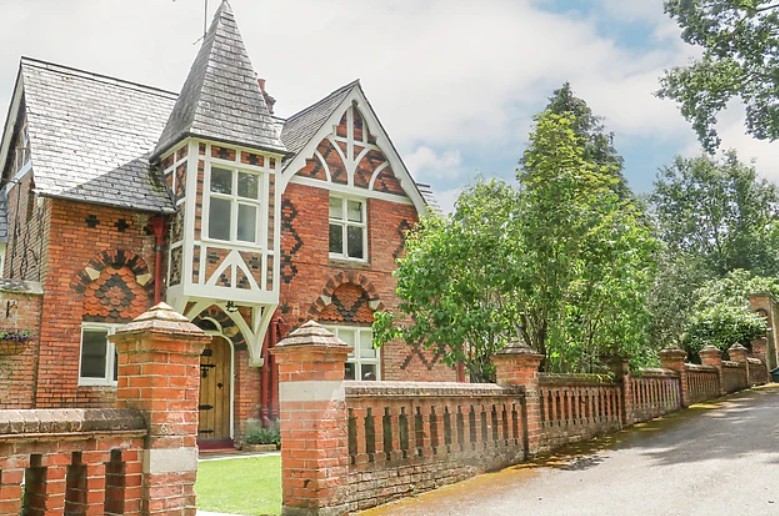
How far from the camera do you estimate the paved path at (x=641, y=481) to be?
7.23 m

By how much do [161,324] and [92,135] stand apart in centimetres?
1191

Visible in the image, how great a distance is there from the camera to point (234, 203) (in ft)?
49.5

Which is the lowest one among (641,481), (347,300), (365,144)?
(641,481)

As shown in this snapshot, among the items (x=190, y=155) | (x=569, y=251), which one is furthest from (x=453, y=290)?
(x=190, y=155)

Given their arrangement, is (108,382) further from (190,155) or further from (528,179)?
(528,179)

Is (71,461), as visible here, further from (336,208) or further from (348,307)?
(336,208)

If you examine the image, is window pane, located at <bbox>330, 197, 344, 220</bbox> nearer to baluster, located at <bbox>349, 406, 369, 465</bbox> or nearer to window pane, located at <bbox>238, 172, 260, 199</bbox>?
window pane, located at <bbox>238, 172, 260, 199</bbox>

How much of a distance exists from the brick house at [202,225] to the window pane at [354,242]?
5cm

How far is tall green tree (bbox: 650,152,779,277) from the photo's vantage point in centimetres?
4688

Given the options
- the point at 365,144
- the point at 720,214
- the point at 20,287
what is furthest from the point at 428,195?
the point at 720,214

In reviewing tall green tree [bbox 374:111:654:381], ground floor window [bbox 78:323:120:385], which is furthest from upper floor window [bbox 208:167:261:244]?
tall green tree [bbox 374:111:654:381]

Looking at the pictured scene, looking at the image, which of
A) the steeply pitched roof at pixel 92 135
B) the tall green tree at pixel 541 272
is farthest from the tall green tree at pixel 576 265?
the steeply pitched roof at pixel 92 135

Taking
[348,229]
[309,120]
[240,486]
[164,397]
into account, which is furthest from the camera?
[309,120]

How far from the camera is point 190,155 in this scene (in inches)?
574
